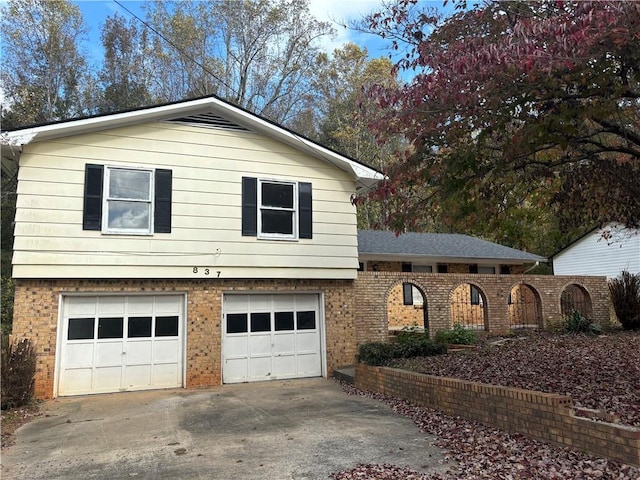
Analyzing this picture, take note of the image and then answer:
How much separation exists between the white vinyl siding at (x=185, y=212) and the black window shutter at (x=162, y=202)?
140 mm

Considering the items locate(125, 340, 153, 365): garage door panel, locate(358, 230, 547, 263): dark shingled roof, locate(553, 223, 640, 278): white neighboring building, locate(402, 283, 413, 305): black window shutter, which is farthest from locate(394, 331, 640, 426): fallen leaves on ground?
locate(553, 223, 640, 278): white neighboring building

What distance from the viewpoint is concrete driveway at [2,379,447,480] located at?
5.41m

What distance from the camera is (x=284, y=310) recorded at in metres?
11.9

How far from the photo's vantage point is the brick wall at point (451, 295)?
12.4 metres

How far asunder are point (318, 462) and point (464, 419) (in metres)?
2.62

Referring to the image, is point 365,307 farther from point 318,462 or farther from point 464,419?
point 318,462

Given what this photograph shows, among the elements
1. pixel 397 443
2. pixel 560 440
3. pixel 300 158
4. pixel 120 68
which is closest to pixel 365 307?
pixel 300 158

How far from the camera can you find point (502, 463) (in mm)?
5195

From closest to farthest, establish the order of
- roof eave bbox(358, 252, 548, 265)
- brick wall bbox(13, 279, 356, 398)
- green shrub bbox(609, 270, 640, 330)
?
brick wall bbox(13, 279, 356, 398) < green shrub bbox(609, 270, 640, 330) < roof eave bbox(358, 252, 548, 265)

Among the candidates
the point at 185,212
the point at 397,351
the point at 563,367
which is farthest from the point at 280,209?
the point at 563,367

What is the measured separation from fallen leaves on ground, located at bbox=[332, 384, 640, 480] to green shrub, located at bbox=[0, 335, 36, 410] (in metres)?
6.56

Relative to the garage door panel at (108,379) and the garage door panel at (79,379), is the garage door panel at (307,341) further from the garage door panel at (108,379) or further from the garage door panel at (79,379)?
the garage door panel at (79,379)

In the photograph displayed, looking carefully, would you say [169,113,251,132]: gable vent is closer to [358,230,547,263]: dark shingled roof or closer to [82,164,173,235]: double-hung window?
[82,164,173,235]: double-hung window

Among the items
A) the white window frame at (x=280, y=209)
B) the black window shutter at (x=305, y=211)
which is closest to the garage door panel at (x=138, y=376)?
the white window frame at (x=280, y=209)
